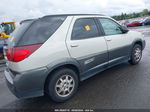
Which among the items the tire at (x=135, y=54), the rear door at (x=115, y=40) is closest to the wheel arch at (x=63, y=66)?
the rear door at (x=115, y=40)

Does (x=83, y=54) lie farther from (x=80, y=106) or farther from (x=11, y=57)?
(x=11, y=57)

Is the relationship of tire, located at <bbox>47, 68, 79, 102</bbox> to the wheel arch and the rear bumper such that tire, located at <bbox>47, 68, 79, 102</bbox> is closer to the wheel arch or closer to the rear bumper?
the wheel arch

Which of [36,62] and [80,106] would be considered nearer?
[36,62]

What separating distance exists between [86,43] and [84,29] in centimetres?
37

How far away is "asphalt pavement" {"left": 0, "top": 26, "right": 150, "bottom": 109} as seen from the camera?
2652mm

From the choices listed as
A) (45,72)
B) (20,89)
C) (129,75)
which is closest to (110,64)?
(129,75)

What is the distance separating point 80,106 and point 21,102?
4.56 ft

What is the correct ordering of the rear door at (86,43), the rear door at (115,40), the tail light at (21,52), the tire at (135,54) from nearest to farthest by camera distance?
the tail light at (21,52) → the rear door at (86,43) → the rear door at (115,40) → the tire at (135,54)

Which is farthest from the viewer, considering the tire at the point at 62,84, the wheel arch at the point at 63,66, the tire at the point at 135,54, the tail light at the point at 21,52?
the tire at the point at 135,54

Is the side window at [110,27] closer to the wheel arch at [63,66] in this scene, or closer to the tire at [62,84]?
→ the wheel arch at [63,66]

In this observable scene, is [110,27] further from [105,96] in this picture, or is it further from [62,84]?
[62,84]

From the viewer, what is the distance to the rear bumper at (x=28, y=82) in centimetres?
228

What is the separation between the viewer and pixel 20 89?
232 centimetres

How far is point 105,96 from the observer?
2.92 metres
